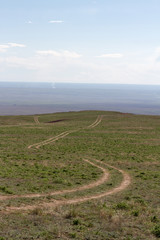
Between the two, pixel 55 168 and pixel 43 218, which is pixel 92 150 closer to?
pixel 55 168

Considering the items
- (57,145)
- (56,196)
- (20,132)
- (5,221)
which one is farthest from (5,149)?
(5,221)

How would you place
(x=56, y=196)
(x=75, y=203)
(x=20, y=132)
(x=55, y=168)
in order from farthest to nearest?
(x=20, y=132)
(x=55, y=168)
(x=56, y=196)
(x=75, y=203)

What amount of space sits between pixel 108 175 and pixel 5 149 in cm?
2025

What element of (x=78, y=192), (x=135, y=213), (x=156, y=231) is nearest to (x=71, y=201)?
(x=78, y=192)

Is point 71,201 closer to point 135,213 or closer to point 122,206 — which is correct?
point 122,206

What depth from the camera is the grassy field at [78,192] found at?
12.1 meters

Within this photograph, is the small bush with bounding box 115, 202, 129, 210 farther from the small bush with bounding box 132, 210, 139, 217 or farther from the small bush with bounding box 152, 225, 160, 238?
the small bush with bounding box 152, 225, 160, 238

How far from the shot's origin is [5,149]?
39625 mm

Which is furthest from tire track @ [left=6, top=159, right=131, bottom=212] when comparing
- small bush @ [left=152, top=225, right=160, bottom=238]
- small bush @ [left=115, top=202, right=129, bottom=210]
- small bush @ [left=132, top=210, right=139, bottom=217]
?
small bush @ [left=152, top=225, right=160, bottom=238]

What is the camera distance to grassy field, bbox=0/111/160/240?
1209cm

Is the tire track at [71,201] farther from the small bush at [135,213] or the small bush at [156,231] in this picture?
the small bush at [156,231]

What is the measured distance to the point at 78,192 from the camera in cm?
1919

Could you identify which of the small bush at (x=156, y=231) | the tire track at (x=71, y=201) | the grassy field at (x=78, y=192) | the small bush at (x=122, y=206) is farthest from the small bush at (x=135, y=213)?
the tire track at (x=71, y=201)

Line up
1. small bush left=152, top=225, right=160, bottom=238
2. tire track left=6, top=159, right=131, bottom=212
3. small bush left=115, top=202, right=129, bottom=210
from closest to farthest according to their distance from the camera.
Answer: small bush left=152, top=225, right=160, bottom=238 → tire track left=6, top=159, right=131, bottom=212 → small bush left=115, top=202, right=129, bottom=210
